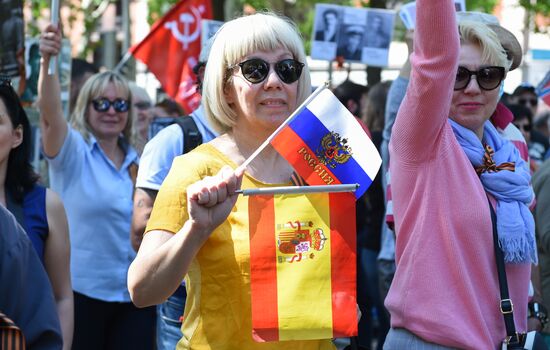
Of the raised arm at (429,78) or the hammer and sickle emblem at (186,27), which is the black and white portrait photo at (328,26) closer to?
the hammer and sickle emblem at (186,27)

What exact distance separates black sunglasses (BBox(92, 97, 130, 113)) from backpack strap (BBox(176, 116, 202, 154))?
6.13ft

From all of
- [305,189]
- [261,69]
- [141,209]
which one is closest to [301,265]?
[305,189]

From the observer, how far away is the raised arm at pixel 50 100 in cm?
563

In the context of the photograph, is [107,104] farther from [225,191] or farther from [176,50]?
[225,191]

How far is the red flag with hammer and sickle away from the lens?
9641 millimetres

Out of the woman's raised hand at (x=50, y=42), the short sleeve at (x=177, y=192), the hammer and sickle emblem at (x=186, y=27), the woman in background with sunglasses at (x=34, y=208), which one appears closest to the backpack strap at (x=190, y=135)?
the woman in background with sunglasses at (x=34, y=208)

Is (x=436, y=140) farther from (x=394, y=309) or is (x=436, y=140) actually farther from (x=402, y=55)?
(x=402, y=55)

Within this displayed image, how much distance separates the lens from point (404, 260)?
3.48m

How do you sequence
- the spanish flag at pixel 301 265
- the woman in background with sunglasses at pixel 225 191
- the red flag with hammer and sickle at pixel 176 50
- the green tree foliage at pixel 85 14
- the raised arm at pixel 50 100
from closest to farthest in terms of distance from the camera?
the woman in background with sunglasses at pixel 225 191, the spanish flag at pixel 301 265, the raised arm at pixel 50 100, the red flag with hammer and sickle at pixel 176 50, the green tree foliage at pixel 85 14

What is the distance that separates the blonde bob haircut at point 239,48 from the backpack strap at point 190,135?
1199 millimetres

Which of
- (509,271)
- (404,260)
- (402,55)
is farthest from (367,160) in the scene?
(402,55)

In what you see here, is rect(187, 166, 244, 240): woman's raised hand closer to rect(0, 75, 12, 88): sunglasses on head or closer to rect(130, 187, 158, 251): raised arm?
rect(0, 75, 12, 88): sunglasses on head

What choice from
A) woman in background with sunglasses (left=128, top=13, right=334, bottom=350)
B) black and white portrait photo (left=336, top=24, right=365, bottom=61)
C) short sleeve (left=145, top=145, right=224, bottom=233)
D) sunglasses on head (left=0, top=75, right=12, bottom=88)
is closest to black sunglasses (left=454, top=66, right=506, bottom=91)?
woman in background with sunglasses (left=128, top=13, right=334, bottom=350)

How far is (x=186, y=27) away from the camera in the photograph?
10094mm
